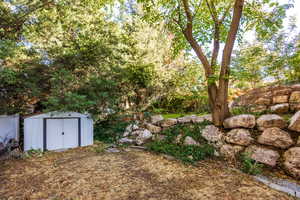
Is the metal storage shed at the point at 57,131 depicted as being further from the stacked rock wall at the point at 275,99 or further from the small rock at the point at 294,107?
the small rock at the point at 294,107

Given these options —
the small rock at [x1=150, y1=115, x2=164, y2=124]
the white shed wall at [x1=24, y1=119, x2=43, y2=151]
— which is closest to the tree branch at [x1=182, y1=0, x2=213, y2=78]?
the small rock at [x1=150, y1=115, x2=164, y2=124]

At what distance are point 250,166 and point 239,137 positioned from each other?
758mm

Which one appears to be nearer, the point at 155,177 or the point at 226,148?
the point at 155,177

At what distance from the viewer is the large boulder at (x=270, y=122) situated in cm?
353

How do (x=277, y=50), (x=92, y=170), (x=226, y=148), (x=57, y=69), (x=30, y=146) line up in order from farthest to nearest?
1. (x=277, y=50)
2. (x=57, y=69)
3. (x=30, y=146)
4. (x=226, y=148)
5. (x=92, y=170)

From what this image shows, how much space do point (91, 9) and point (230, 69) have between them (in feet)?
18.4

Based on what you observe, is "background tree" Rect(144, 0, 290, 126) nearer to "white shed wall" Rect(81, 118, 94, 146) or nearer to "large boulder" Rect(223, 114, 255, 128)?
"large boulder" Rect(223, 114, 255, 128)

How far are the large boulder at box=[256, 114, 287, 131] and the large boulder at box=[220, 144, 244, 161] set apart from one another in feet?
2.37

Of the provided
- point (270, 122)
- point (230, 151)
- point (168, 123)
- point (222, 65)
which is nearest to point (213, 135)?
point (230, 151)

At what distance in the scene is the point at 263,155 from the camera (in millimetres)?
3320

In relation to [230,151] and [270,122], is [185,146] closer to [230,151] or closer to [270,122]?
[230,151]

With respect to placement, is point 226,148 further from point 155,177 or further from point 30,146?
point 30,146

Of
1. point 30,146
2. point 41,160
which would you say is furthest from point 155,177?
point 30,146

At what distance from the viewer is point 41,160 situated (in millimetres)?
3951
